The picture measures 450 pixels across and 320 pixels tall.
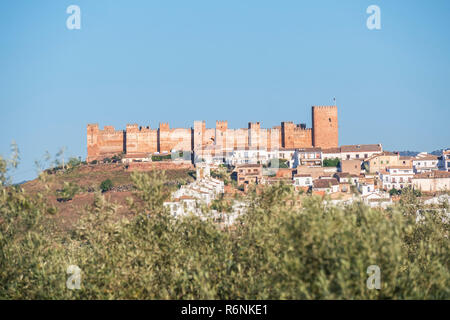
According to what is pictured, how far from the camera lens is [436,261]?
39.1ft

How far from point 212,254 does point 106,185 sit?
43197 millimetres

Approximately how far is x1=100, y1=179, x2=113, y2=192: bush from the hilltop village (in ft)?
12.9

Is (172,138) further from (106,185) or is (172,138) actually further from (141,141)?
(106,185)

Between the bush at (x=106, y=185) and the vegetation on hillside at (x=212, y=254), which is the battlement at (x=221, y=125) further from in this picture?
the vegetation on hillside at (x=212, y=254)

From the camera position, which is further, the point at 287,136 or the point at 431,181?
the point at 287,136

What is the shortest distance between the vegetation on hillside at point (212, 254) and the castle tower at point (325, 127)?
54095 millimetres

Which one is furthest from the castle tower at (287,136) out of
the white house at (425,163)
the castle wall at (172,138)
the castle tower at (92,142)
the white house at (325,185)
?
the castle tower at (92,142)

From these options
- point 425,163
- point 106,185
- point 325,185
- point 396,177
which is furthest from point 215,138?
point 325,185

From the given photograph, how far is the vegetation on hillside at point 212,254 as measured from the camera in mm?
10547

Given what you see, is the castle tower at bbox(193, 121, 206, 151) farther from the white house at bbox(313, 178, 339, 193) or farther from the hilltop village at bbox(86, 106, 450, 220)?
the white house at bbox(313, 178, 339, 193)

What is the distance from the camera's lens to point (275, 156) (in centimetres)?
6638
